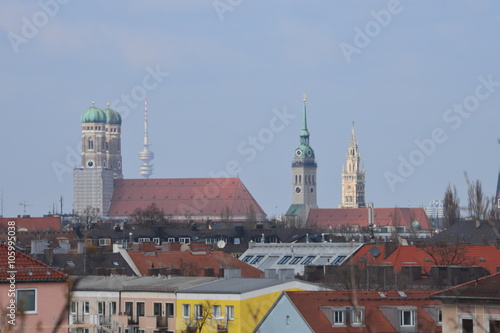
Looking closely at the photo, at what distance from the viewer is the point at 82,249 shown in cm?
5947

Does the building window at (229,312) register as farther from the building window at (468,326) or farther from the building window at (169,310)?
the building window at (468,326)

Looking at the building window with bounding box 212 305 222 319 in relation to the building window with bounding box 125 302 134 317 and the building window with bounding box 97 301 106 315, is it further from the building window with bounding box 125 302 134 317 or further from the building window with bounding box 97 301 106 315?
the building window with bounding box 97 301 106 315

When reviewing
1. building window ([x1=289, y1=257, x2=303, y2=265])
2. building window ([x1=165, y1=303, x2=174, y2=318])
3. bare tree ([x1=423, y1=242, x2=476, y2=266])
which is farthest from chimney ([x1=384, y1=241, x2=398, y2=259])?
building window ([x1=165, y1=303, x2=174, y2=318])

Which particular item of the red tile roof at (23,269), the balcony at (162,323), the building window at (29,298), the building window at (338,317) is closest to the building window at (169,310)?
the balcony at (162,323)

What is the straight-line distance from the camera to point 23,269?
1923 cm

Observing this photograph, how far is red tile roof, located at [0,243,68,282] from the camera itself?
1902cm

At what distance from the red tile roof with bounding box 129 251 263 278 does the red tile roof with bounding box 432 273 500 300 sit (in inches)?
1153

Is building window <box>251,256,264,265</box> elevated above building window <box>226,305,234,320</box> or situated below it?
above

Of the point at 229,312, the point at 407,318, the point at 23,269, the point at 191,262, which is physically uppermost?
the point at 191,262

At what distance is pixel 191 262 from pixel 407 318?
82.3 ft

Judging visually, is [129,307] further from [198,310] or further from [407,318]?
[407,318]

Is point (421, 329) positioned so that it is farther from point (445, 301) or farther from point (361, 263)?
point (361, 263)

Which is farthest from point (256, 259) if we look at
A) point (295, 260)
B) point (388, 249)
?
point (388, 249)

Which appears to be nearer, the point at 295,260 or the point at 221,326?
the point at 221,326
